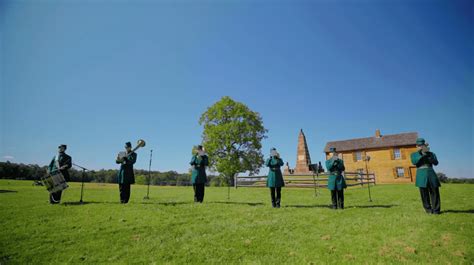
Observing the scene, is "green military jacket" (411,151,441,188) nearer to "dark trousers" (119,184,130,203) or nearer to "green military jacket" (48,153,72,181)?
"dark trousers" (119,184,130,203)

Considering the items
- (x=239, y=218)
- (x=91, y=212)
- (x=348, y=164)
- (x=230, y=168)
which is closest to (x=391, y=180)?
(x=348, y=164)

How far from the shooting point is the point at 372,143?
43.7 metres

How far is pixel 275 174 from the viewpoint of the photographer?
35.1ft

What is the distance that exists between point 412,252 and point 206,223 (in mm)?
4976

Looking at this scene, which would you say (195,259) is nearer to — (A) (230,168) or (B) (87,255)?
(B) (87,255)

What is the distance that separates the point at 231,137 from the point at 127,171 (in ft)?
71.5

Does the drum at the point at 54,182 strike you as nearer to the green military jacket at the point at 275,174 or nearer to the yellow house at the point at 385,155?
the green military jacket at the point at 275,174

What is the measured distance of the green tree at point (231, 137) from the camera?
32031 mm

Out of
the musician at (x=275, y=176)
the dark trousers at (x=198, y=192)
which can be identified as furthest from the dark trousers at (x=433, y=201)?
the dark trousers at (x=198, y=192)

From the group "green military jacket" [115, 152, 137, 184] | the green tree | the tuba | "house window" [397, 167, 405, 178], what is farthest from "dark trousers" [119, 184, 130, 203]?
"house window" [397, 167, 405, 178]

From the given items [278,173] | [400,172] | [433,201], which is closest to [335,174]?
[278,173]

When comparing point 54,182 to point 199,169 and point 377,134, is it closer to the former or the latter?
point 199,169

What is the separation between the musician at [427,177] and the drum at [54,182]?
14.6 metres

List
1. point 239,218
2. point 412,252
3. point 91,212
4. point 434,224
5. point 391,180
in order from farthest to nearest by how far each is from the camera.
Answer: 1. point 391,180
2. point 91,212
3. point 239,218
4. point 434,224
5. point 412,252
